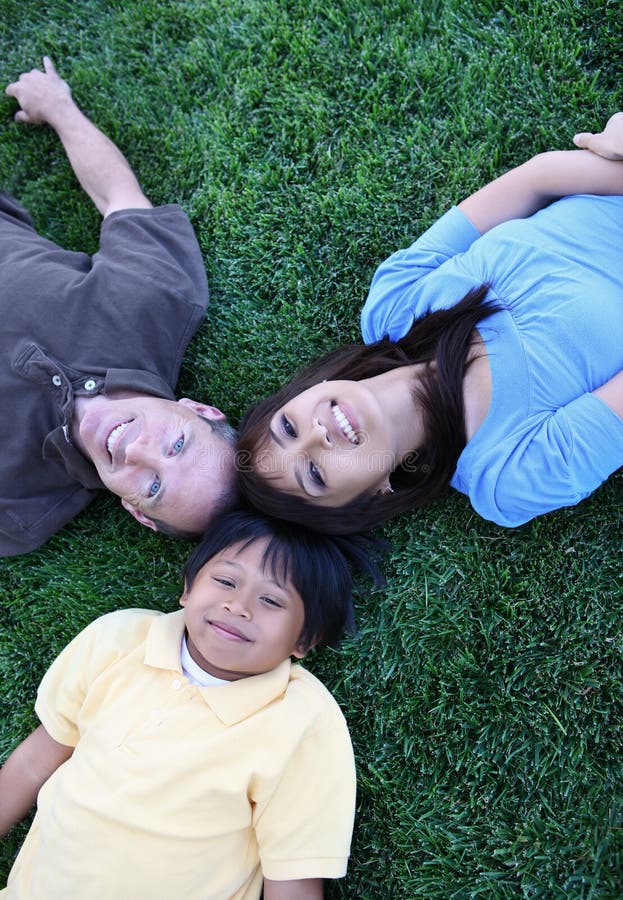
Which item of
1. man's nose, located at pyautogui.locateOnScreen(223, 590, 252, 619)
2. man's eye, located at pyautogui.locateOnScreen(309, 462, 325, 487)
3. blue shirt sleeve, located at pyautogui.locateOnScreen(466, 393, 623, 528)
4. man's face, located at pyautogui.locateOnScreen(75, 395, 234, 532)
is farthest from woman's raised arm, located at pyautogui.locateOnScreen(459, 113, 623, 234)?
man's nose, located at pyautogui.locateOnScreen(223, 590, 252, 619)

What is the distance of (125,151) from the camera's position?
3.07 metres

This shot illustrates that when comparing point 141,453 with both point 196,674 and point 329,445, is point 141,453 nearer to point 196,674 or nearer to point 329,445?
point 329,445

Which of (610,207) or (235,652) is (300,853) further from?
(610,207)

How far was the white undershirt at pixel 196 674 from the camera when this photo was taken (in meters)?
2.30

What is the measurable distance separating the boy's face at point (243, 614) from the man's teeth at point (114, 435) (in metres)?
0.53

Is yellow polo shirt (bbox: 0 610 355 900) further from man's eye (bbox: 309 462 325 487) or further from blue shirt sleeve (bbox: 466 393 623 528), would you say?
blue shirt sleeve (bbox: 466 393 623 528)

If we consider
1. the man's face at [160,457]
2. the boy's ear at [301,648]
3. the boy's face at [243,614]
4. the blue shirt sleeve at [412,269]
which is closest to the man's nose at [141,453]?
the man's face at [160,457]

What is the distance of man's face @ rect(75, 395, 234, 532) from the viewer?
2322mm

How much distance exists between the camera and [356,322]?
9.23 feet

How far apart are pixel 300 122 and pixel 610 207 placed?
129 centimetres

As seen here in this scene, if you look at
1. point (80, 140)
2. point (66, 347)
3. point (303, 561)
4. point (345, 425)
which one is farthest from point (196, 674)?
point (80, 140)

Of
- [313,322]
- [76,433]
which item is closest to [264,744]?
[76,433]

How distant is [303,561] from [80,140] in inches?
81.2

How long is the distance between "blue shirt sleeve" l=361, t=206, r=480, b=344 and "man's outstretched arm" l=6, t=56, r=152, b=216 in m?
1.11
